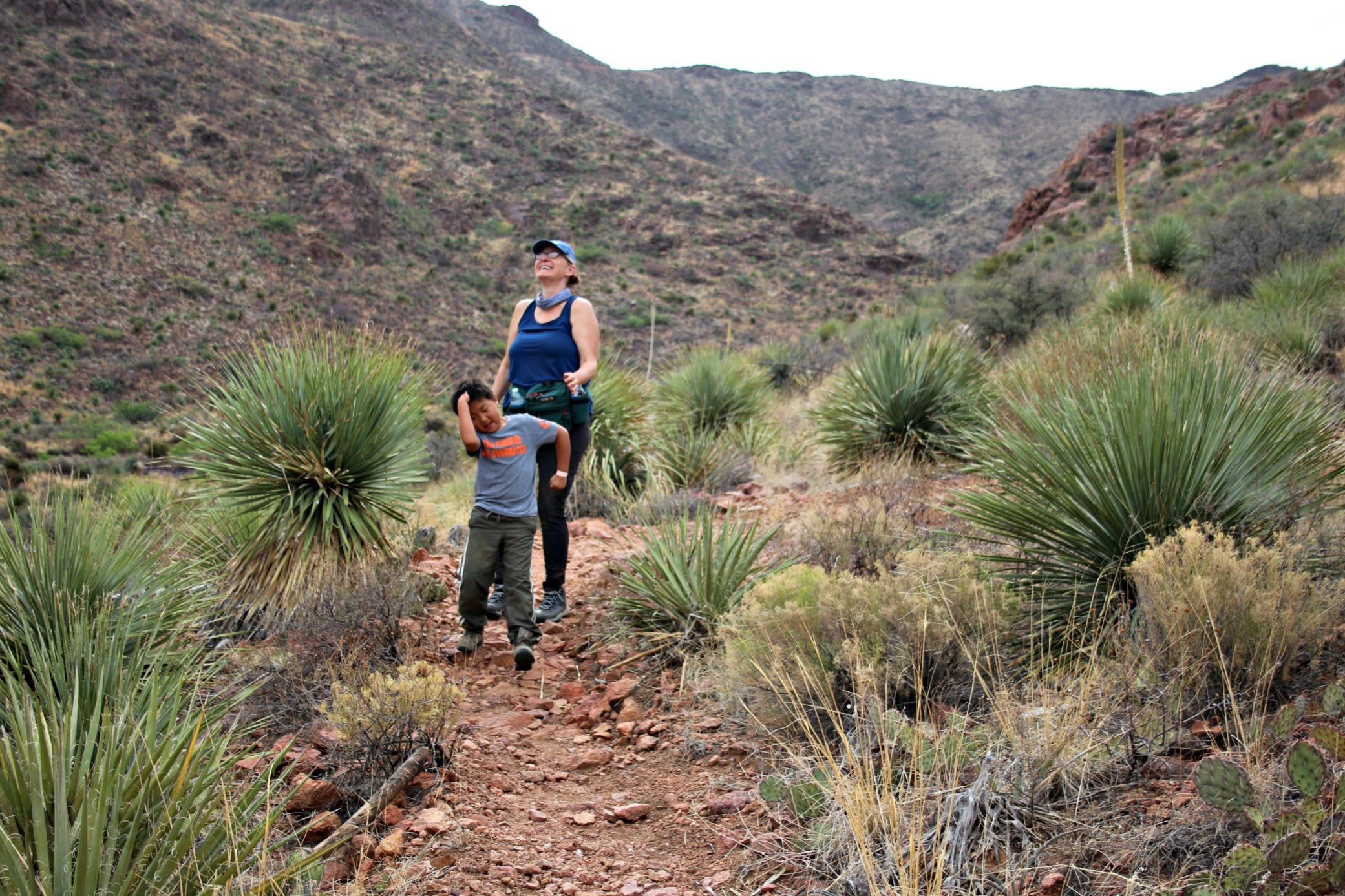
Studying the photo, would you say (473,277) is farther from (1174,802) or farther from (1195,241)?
(1174,802)

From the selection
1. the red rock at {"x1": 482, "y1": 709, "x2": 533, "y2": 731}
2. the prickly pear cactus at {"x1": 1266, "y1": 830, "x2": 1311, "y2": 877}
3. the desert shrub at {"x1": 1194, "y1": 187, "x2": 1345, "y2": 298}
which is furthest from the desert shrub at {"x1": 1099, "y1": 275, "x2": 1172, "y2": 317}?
the prickly pear cactus at {"x1": 1266, "y1": 830, "x2": 1311, "y2": 877}

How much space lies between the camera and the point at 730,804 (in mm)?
2906

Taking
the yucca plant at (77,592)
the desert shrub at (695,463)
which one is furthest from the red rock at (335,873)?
the desert shrub at (695,463)

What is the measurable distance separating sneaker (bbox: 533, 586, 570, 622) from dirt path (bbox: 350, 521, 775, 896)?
21 centimetres

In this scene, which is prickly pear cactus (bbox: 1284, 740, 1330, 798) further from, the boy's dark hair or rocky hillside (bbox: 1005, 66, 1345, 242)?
rocky hillside (bbox: 1005, 66, 1345, 242)

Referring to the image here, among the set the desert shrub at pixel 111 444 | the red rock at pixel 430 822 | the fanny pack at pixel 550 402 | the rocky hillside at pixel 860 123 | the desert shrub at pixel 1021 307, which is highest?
the rocky hillside at pixel 860 123

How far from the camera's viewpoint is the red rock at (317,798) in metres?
2.92

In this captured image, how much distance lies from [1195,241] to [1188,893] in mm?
15443

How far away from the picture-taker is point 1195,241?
14.4 metres

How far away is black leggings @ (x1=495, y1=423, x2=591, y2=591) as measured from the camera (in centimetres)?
461

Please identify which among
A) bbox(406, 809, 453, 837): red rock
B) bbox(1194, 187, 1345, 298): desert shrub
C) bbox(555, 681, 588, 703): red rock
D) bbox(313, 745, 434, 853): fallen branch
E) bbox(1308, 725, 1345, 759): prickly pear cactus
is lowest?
bbox(555, 681, 588, 703): red rock

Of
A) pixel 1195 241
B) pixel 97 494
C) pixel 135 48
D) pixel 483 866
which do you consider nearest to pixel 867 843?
pixel 483 866

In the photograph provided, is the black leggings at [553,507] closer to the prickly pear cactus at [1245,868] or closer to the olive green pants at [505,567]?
the olive green pants at [505,567]

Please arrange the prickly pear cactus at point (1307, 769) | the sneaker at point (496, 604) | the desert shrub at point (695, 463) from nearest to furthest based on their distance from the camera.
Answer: the prickly pear cactus at point (1307, 769) → the sneaker at point (496, 604) → the desert shrub at point (695, 463)
